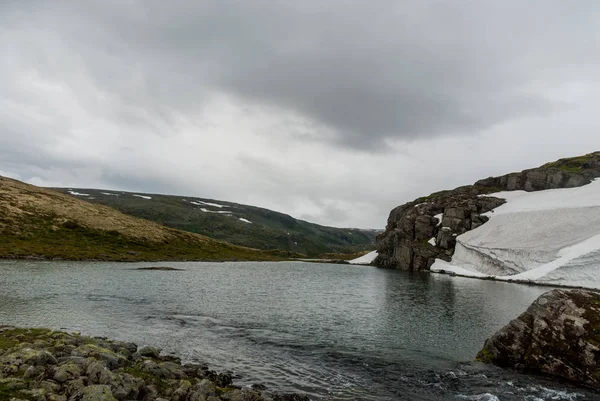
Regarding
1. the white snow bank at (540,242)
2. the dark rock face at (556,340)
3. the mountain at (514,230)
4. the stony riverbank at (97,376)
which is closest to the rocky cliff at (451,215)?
the mountain at (514,230)

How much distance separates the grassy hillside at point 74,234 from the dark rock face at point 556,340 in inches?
4759

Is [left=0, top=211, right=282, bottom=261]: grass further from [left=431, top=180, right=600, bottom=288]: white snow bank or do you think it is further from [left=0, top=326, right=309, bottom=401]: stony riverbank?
[left=431, top=180, right=600, bottom=288]: white snow bank

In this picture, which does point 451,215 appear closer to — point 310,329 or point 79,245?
point 310,329

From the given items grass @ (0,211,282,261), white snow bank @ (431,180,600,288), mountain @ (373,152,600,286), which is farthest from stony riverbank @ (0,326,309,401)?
grass @ (0,211,282,261)

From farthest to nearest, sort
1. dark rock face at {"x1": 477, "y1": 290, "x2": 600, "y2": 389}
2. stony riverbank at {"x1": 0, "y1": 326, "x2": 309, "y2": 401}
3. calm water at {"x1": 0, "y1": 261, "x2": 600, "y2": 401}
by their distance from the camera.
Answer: dark rock face at {"x1": 477, "y1": 290, "x2": 600, "y2": 389}
calm water at {"x1": 0, "y1": 261, "x2": 600, "y2": 401}
stony riverbank at {"x1": 0, "y1": 326, "x2": 309, "y2": 401}

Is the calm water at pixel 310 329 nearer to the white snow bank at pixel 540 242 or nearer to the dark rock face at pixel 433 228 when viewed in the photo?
the white snow bank at pixel 540 242

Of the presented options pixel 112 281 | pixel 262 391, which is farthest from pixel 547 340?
pixel 112 281

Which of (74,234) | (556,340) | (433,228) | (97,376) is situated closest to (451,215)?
(433,228)

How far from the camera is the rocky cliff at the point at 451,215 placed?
148750 mm

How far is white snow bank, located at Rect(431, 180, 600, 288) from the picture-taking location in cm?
9281

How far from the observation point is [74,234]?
143875 millimetres

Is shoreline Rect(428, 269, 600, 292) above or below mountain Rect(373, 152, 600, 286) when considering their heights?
below

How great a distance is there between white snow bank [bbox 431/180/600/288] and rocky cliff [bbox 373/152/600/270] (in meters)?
6.71

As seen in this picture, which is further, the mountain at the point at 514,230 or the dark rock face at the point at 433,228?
the dark rock face at the point at 433,228
